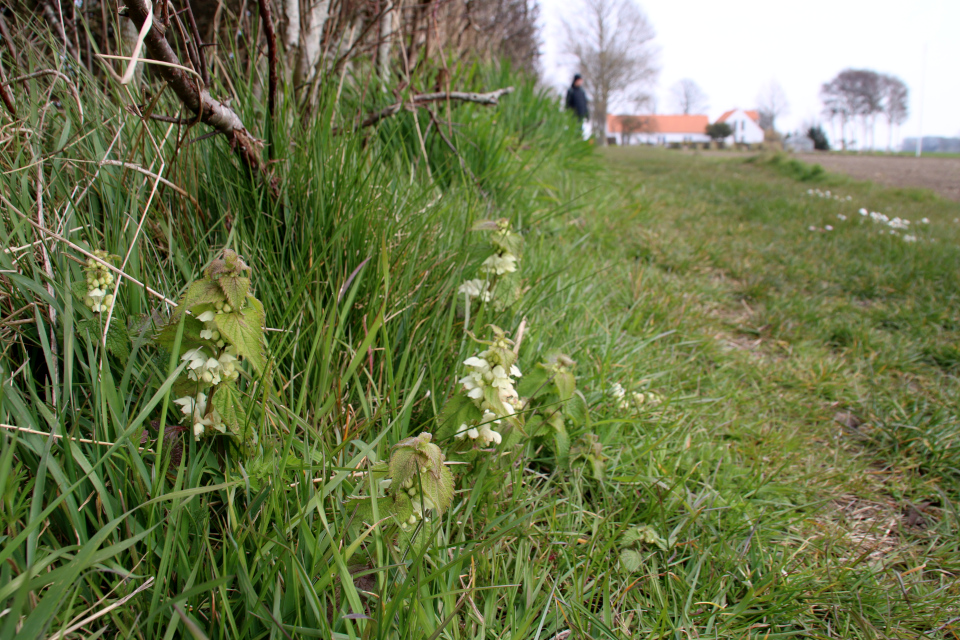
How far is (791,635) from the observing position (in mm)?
1084

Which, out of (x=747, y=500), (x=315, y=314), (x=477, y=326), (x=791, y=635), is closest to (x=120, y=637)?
(x=315, y=314)

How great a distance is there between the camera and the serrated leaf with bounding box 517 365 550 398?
1.29m

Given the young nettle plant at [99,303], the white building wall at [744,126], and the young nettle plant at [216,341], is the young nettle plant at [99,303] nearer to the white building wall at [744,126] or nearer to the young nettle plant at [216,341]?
the young nettle plant at [216,341]

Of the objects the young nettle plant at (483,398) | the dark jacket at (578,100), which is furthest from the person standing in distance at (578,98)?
the young nettle plant at (483,398)

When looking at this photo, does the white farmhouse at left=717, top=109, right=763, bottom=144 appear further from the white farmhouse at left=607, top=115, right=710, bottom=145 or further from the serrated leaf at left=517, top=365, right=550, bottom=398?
the serrated leaf at left=517, top=365, right=550, bottom=398

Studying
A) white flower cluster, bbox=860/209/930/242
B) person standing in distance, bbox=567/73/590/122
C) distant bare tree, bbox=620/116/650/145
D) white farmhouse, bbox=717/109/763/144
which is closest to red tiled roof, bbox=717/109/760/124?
white farmhouse, bbox=717/109/763/144

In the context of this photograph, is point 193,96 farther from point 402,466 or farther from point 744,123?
point 744,123

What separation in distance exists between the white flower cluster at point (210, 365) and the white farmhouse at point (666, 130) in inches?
2454

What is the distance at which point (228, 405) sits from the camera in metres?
0.90

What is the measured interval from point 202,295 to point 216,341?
3.9 inches

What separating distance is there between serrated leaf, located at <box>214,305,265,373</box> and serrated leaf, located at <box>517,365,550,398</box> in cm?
66

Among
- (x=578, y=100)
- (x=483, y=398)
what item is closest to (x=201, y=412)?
(x=483, y=398)

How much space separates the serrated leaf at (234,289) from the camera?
83 centimetres

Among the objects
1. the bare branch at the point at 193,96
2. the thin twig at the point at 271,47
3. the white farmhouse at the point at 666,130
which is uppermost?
the white farmhouse at the point at 666,130
